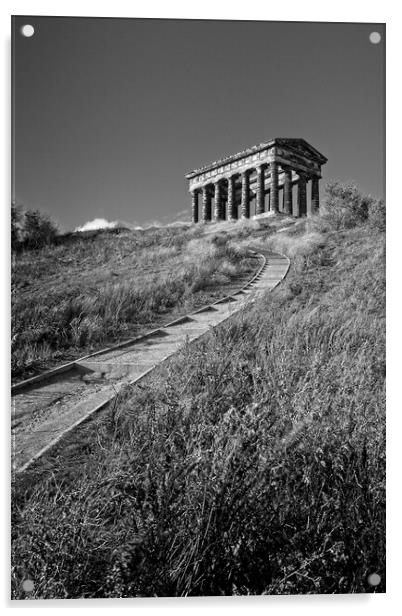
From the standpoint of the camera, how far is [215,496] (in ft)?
6.76

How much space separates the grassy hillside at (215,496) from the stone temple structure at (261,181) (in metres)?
2.22

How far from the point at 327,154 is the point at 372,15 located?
1.26 metres

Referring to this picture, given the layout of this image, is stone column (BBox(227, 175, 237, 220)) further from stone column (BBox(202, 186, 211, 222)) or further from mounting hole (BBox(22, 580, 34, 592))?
mounting hole (BBox(22, 580, 34, 592))

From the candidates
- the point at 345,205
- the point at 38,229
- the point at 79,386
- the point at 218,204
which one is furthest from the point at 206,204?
the point at 79,386

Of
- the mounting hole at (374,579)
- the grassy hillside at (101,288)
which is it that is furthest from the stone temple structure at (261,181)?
the mounting hole at (374,579)

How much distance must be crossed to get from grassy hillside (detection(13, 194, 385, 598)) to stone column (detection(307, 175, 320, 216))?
90.2 inches

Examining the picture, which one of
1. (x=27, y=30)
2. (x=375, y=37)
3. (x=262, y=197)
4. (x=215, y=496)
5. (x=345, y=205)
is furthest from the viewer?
(x=262, y=197)

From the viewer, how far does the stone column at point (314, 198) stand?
4.52 metres

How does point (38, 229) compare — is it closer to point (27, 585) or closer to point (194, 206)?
point (194, 206)

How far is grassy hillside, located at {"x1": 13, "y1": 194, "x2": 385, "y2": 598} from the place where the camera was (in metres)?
2.09

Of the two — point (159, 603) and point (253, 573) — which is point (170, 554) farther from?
point (159, 603)

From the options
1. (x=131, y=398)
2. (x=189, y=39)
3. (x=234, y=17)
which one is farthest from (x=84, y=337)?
(x=234, y=17)

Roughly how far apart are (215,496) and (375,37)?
4.15 m

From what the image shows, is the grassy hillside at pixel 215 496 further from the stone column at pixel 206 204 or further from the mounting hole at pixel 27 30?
the mounting hole at pixel 27 30
